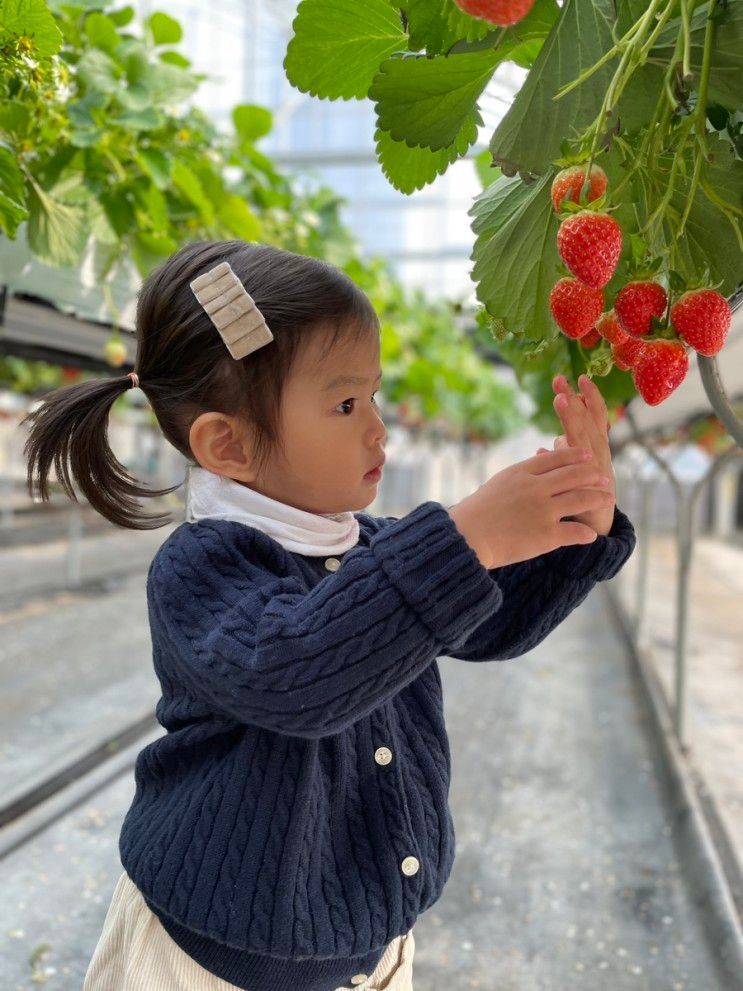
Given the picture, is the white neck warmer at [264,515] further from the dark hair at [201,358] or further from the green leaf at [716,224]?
the green leaf at [716,224]

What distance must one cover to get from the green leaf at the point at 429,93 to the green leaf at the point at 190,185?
129 centimetres

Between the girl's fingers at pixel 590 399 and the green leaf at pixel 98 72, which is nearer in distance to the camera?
the girl's fingers at pixel 590 399

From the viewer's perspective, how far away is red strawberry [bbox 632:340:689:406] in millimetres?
628

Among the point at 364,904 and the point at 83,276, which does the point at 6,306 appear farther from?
the point at 364,904

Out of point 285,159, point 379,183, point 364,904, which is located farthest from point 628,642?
point 379,183

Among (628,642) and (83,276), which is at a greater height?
(83,276)

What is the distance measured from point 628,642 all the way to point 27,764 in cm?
397

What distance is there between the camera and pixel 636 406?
→ 3277 millimetres

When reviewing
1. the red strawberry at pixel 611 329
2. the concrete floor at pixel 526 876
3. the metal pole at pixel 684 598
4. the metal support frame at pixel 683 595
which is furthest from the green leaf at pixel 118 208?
the metal pole at pixel 684 598

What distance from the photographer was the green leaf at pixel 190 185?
1.86 meters

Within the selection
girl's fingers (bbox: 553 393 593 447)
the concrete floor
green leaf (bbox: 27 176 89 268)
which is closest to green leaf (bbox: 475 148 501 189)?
girl's fingers (bbox: 553 393 593 447)

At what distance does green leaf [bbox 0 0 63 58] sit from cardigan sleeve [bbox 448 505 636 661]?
0.66 metres

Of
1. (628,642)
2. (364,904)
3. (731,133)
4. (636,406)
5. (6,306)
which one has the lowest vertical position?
(628,642)

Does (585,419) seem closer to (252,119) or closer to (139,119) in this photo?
(139,119)
